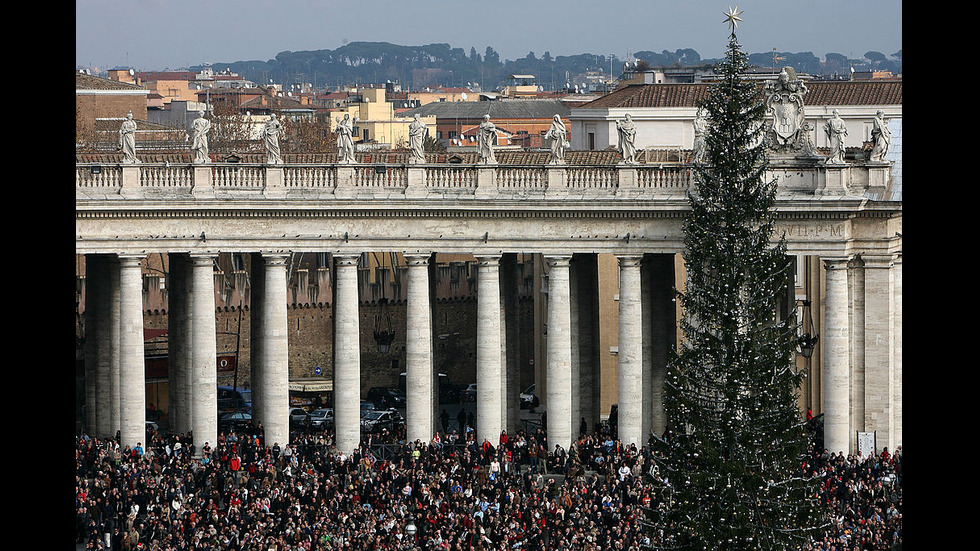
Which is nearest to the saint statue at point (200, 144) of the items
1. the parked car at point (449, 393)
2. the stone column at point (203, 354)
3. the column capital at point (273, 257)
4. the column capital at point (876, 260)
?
the stone column at point (203, 354)

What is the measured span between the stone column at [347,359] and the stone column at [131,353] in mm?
6704

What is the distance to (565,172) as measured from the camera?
199ft

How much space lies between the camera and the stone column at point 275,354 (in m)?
60.8

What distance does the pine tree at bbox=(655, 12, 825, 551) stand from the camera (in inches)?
1660

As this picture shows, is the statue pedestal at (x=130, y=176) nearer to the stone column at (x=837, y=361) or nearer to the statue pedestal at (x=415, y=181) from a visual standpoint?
the statue pedestal at (x=415, y=181)

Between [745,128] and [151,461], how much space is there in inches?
938

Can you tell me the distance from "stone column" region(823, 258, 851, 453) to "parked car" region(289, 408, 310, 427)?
21.8 m

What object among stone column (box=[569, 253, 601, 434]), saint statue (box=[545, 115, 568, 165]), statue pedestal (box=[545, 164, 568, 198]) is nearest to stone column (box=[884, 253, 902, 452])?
stone column (box=[569, 253, 601, 434])

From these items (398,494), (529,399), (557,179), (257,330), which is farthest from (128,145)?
(529,399)

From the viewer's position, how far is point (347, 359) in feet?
201

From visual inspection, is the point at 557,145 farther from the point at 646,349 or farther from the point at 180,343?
the point at 180,343

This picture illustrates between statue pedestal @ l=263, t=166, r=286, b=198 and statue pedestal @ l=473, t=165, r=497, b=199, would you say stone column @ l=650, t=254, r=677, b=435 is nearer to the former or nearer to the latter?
statue pedestal @ l=473, t=165, r=497, b=199

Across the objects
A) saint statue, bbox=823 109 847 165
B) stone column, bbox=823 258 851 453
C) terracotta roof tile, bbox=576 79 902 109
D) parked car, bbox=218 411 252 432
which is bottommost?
parked car, bbox=218 411 252 432
